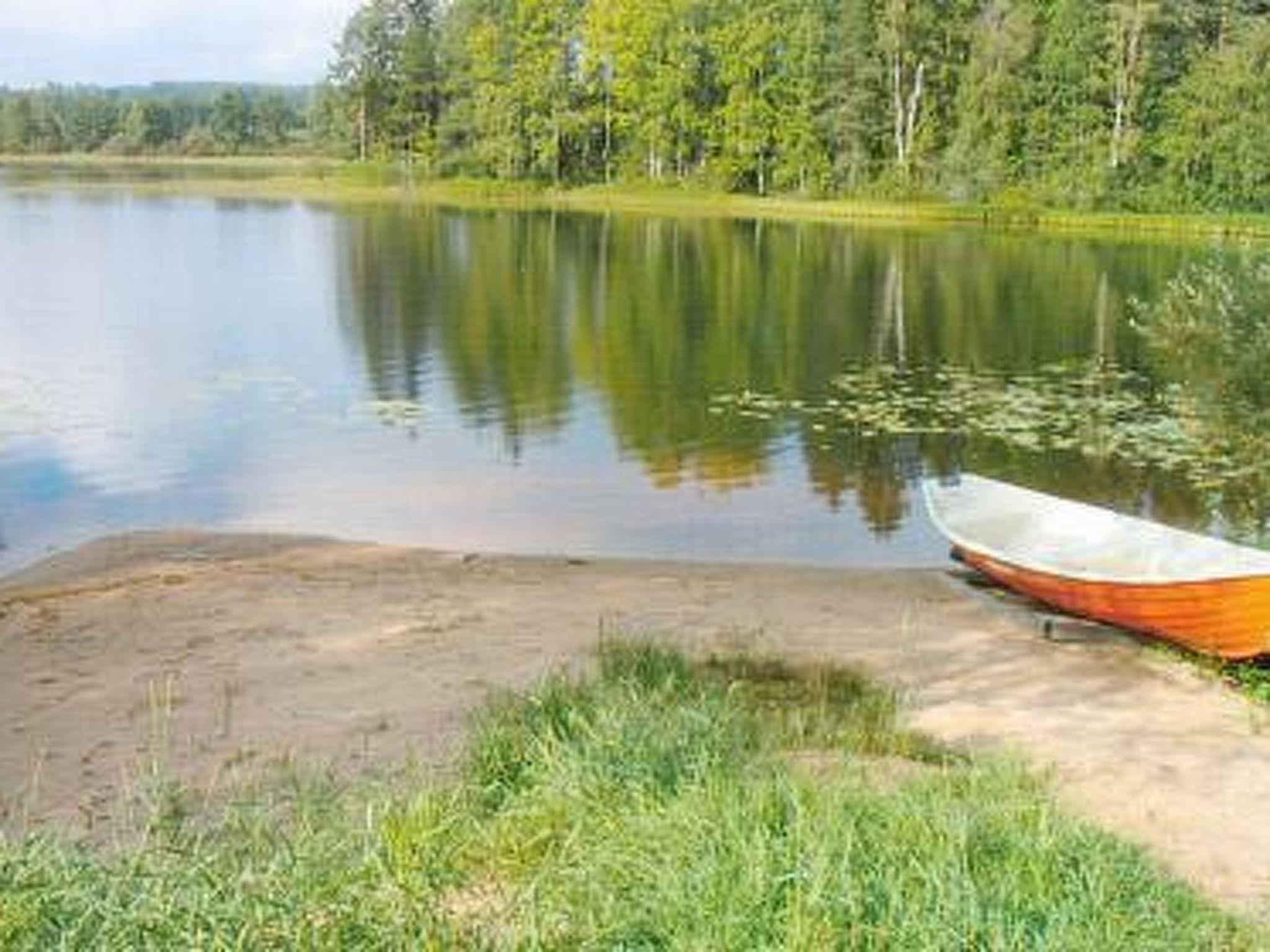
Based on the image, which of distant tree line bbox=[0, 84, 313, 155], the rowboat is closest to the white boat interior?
the rowboat

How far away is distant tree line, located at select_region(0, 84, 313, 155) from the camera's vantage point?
160 metres

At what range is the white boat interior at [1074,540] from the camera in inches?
563

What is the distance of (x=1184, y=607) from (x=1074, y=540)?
298 centimetres

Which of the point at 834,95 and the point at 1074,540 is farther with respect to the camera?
the point at 834,95

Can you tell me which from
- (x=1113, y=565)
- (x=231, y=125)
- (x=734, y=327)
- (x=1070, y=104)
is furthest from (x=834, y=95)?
(x=231, y=125)

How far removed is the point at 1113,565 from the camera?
51.7 feet

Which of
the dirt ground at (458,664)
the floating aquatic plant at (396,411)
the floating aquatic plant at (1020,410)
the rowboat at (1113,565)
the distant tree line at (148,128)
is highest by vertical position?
the distant tree line at (148,128)

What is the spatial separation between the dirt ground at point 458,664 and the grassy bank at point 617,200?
46.5m

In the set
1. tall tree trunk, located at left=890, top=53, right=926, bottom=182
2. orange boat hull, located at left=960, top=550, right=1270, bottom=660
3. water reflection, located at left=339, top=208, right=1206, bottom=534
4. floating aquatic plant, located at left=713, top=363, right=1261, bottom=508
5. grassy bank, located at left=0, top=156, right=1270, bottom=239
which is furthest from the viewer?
tall tree trunk, located at left=890, top=53, right=926, bottom=182

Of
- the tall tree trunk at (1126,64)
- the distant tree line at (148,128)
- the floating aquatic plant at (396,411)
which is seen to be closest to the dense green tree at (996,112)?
the tall tree trunk at (1126,64)

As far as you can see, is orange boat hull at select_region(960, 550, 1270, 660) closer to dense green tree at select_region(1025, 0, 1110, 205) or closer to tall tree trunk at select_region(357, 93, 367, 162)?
dense green tree at select_region(1025, 0, 1110, 205)

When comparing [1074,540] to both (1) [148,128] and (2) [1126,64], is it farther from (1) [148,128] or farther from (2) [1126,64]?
(1) [148,128]

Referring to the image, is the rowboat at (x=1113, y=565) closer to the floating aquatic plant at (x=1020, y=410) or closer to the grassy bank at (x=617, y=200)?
the floating aquatic plant at (x=1020, y=410)

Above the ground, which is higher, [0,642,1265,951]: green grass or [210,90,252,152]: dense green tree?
[210,90,252,152]: dense green tree
